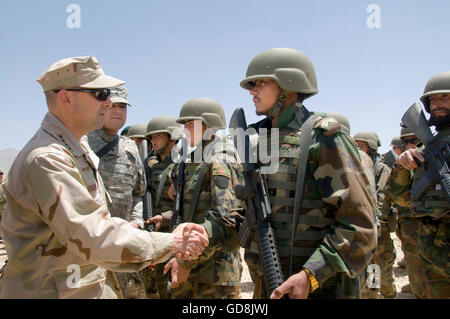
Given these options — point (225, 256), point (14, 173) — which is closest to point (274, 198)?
point (14, 173)

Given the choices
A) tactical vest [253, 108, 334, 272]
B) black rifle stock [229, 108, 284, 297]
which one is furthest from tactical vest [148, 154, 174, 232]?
tactical vest [253, 108, 334, 272]

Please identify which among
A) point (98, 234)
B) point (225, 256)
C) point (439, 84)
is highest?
point (439, 84)

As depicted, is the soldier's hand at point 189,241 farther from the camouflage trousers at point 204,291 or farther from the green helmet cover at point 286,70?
the camouflage trousers at point 204,291

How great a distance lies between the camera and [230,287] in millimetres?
4887

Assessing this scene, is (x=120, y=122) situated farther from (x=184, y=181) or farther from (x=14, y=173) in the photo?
(x=14, y=173)

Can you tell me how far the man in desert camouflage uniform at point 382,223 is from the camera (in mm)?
8047

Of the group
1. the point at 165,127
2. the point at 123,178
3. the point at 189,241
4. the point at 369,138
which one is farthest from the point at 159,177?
the point at 369,138

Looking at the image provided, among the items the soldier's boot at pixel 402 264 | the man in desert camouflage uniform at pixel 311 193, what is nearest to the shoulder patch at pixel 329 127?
the man in desert camouflage uniform at pixel 311 193

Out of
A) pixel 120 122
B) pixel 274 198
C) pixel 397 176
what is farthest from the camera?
pixel 120 122

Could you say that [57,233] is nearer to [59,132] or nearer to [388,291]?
[59,132]

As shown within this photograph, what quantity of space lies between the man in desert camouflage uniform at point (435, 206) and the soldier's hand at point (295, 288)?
9.02 ft

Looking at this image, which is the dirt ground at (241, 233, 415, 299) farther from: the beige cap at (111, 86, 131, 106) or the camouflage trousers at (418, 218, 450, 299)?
the beige cap at (111, 86, 131, 106)

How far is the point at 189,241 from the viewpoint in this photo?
318 cm

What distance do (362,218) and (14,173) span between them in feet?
7.22
